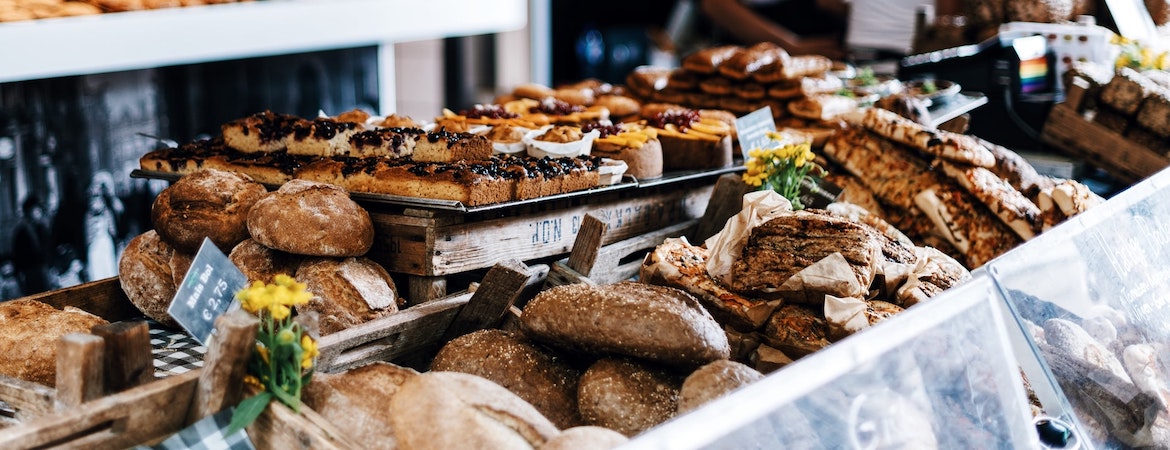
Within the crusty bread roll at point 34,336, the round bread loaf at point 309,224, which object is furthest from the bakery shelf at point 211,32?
the round bread loaf at point 309,224

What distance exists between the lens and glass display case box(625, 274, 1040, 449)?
3.87 ft

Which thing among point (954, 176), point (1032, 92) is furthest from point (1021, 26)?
point (954, 176)

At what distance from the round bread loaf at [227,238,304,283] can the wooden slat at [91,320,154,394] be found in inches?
32.5

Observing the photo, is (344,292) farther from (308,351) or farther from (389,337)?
(308,351)

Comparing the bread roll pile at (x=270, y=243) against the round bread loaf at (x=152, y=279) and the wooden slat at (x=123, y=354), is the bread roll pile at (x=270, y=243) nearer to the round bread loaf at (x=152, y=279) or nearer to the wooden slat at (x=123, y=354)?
the round bread loaf at (x=152, y=279)

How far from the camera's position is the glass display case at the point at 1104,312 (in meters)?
1.77

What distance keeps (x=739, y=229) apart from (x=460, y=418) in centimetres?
117

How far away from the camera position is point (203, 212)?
254cm

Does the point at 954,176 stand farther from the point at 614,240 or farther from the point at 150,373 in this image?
the point at 150,373

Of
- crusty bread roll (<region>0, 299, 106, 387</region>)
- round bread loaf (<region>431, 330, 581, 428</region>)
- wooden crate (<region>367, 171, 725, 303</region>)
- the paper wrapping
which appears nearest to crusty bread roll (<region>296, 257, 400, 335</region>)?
wooden crate (<region>367, 171, 725, 303</region>)

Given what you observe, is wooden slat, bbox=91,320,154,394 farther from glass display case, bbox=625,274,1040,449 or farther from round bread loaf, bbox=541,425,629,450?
glass display case, bbox=625,274,1040,449

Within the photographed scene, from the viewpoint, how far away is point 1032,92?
4988mm

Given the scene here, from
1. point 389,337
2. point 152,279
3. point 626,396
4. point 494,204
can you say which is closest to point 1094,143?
point 494,204

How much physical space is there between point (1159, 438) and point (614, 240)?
1653 mm
